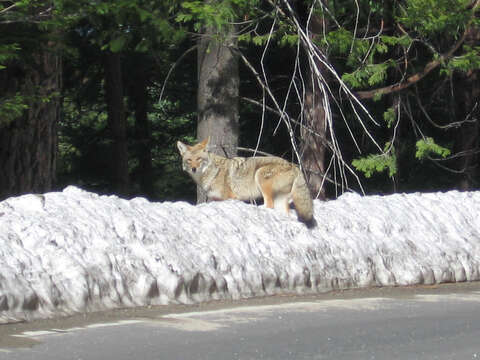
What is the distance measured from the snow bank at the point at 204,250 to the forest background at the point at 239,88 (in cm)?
200

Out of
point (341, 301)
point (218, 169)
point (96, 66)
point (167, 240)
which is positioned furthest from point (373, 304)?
point (96, 66)

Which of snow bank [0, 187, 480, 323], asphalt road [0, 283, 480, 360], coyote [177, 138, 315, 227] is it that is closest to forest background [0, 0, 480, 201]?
coyote [177, 138, 315, 227]

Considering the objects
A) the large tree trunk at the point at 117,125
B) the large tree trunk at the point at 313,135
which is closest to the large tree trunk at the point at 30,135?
the large tree trunk at the point at 313,135

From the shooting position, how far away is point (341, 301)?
1096 centimetres

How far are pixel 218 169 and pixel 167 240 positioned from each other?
12.4 feet

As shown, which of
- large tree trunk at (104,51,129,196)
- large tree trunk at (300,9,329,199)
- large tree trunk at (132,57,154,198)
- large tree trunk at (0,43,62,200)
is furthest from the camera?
large tree trunk at (132,57,154,198)

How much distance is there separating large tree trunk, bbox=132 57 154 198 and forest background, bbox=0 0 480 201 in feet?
0.23

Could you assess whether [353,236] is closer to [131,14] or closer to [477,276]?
[477,276]

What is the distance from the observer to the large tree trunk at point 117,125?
26188 mm

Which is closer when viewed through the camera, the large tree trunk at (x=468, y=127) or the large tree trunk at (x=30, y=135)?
the large tree trunk at (x=30, y=135)

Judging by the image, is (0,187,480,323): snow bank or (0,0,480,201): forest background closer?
(0,187,480,323): snow bank

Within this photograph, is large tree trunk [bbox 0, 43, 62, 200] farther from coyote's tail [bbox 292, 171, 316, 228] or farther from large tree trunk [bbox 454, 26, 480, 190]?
large tree trunk [bbox 454, 26, 480, 190]

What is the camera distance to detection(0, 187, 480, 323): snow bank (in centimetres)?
920

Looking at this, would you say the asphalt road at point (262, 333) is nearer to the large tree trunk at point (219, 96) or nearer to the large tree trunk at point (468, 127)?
the large tree trunk at point (219, 96)
